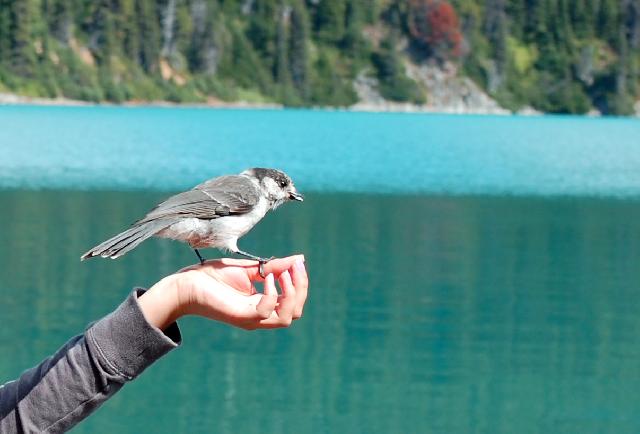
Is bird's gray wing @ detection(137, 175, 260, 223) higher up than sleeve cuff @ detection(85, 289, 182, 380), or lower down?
higher up

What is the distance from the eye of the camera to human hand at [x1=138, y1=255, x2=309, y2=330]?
4.09m

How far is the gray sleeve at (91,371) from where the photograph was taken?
4082mm

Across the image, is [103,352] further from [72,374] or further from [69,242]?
[69,242]

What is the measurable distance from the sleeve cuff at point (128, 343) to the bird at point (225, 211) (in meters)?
1.84

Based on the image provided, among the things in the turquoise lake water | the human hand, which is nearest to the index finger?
the human hand

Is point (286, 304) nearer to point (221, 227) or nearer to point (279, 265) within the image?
point (279, 265)

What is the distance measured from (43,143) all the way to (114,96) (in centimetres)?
10577

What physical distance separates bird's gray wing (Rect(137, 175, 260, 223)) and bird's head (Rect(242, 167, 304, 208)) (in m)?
Answer: 0.04

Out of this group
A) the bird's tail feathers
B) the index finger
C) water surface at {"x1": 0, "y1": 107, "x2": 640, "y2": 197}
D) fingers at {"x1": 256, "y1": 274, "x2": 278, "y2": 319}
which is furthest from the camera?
water surface at {"x1": 0, "y1": 107, "x2": 640, "y2": 197}

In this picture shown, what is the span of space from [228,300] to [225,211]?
6.72ft

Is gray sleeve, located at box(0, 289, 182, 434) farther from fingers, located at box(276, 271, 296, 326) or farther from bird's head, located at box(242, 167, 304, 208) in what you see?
bird's head, located at box(242, 167, 304, 208)

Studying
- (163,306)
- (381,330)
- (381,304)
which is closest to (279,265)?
(163,306)

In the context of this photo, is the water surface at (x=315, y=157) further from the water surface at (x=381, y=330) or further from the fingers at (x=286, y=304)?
the fingers at (x=286, y=304)

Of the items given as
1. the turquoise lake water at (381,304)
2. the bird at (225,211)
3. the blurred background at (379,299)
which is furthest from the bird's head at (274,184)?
the blurred background at (379,299)
